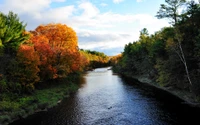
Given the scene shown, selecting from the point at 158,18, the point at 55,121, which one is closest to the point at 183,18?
the point at 158,18

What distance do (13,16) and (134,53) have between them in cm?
6805

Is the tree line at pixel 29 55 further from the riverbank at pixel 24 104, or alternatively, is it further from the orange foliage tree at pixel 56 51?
the riverbank at pixel 24 104

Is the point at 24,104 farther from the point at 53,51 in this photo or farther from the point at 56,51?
the point at 56,51

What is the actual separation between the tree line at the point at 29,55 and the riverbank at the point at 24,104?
6.48ft

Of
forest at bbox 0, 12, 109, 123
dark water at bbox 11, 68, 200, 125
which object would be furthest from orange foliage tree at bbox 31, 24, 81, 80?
dark water at bbox 11, 68, 200, 125

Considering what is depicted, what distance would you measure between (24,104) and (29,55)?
972cm

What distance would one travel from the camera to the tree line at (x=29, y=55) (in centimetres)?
3712

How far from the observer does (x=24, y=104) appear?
112 ft

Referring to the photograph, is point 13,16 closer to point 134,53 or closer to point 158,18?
point 158,18

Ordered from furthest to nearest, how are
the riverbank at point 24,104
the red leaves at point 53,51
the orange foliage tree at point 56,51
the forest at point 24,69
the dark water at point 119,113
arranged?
the orange foliage tree at point 56,51, the red leaves at point 53,51, the forest at point 24,69, the riverbank at point 24,104, the dark water at point 119,113

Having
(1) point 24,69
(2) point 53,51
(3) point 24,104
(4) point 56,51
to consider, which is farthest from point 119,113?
(4) point 56,51

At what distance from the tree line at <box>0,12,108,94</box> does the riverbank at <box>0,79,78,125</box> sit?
198 centimetres

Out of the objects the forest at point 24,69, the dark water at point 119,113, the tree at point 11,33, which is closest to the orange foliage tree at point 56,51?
the forest at point 24,69

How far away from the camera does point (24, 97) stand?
122ft
